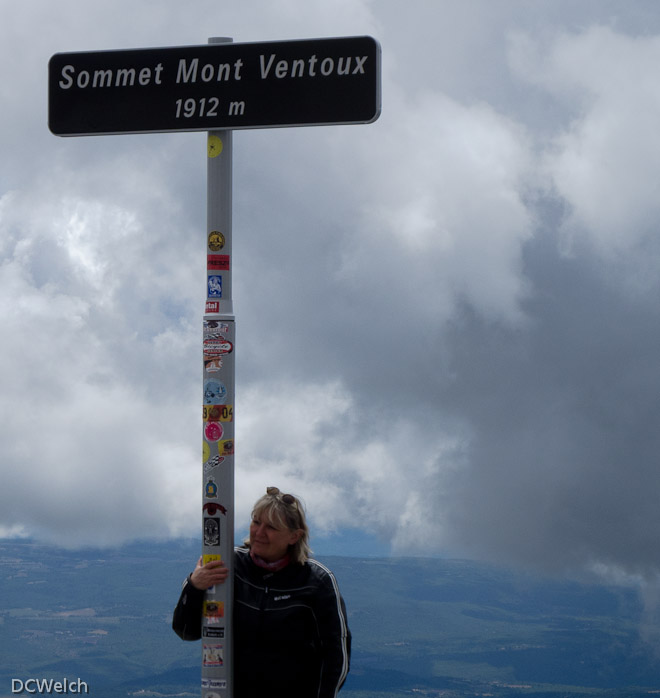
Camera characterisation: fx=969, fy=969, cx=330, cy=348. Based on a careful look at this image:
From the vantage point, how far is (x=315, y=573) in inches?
198

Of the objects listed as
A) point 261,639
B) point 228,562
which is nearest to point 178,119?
point 228,562

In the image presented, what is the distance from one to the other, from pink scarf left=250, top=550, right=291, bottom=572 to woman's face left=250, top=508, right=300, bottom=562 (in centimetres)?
2

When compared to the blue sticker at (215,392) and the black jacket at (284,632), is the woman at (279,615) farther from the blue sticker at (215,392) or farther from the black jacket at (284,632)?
the blue sticker at (215,392)

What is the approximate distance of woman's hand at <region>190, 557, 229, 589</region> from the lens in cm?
487

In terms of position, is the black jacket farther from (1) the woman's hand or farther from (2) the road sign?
(2) the road sign

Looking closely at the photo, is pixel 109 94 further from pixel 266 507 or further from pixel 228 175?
pixel 266 507

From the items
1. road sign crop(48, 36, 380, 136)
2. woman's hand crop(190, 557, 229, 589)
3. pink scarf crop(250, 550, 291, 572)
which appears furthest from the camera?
pink scarf crop(250, 550, 291, 572)

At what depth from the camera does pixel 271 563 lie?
5031 mm

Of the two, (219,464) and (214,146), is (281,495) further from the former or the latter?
(214,146)

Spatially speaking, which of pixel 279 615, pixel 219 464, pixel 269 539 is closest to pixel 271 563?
pixel 269 539

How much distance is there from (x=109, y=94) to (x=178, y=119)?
0.39 metres

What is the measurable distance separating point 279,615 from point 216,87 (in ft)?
8.86

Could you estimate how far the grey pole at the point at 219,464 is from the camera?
490cm

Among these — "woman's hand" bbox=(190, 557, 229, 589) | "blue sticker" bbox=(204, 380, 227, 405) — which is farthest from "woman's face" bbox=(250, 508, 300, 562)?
"blue sticker" bbox=(204, 380, 227, 405)
